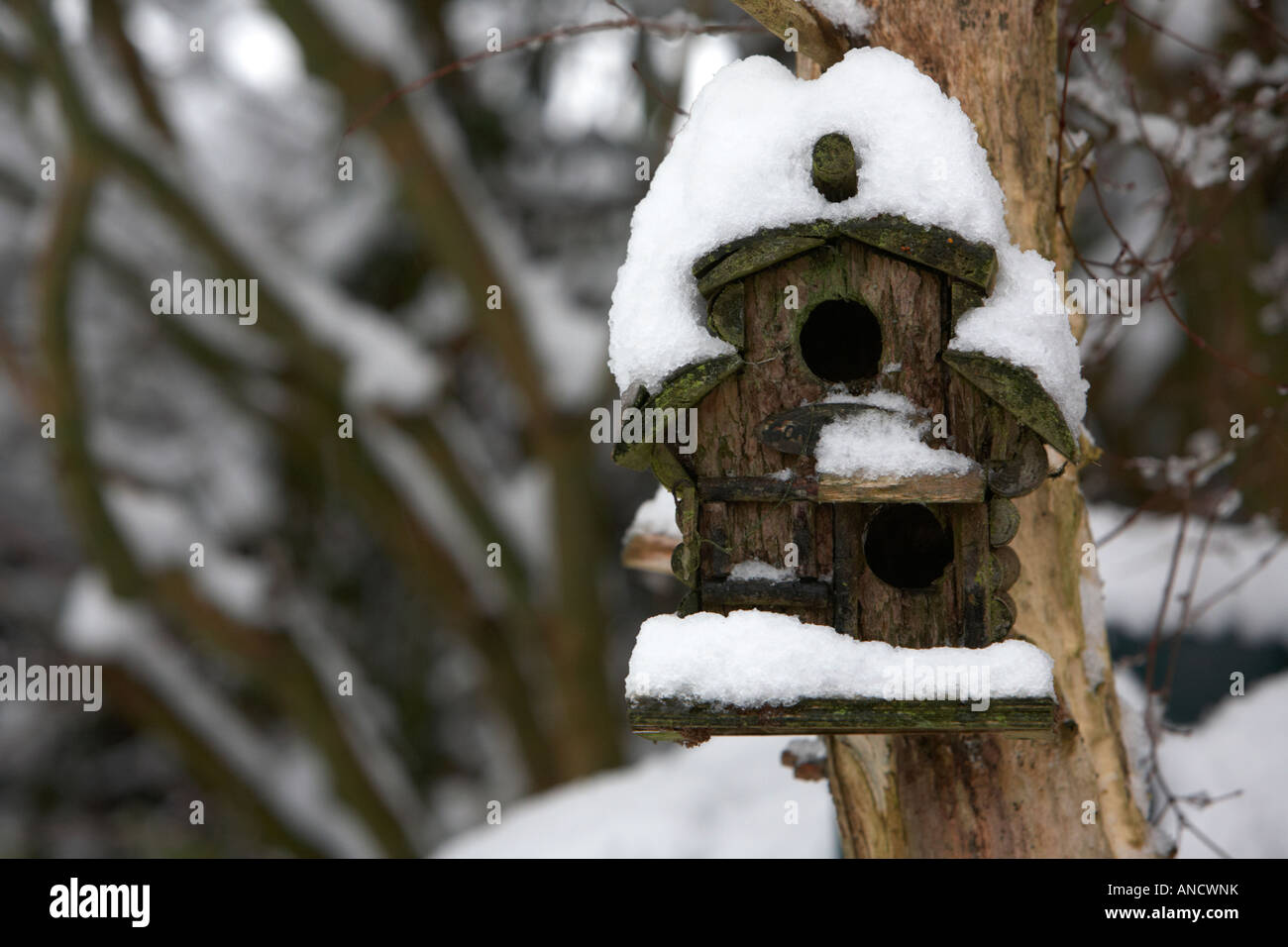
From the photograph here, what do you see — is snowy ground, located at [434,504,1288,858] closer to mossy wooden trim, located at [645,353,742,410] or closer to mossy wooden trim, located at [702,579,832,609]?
mossy wooden trim, located at [702,579,832,609]

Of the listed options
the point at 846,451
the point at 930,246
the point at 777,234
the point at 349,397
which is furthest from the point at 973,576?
the point at 349,397

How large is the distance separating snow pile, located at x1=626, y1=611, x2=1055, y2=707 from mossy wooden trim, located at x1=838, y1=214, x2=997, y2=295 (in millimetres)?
577

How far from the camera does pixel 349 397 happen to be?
5965 mm

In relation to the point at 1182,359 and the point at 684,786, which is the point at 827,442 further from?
the point at 1182,359

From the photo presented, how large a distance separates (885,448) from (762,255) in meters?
0.36

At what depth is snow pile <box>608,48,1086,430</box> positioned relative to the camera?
67.7 inches

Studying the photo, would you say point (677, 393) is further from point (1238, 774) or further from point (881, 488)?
point (1238, 774)

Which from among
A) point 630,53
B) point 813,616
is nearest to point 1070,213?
point 813,616

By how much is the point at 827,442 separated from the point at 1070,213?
910mm

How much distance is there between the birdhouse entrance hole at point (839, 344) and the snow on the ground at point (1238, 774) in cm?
160

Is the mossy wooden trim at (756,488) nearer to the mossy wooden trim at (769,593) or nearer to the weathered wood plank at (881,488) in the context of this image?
the weathered wood plank at (881,488)

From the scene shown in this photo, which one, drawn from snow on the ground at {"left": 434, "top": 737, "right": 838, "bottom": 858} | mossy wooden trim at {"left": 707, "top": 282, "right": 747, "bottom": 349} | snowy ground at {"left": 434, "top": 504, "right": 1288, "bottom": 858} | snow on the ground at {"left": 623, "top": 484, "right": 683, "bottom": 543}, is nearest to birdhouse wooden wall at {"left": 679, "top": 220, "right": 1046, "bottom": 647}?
mossy wooden trim at {"left": 707, "top": 282, "right": 747, "bottom": 349}

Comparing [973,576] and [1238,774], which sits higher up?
[973,576]

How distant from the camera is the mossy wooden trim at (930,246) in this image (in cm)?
170
